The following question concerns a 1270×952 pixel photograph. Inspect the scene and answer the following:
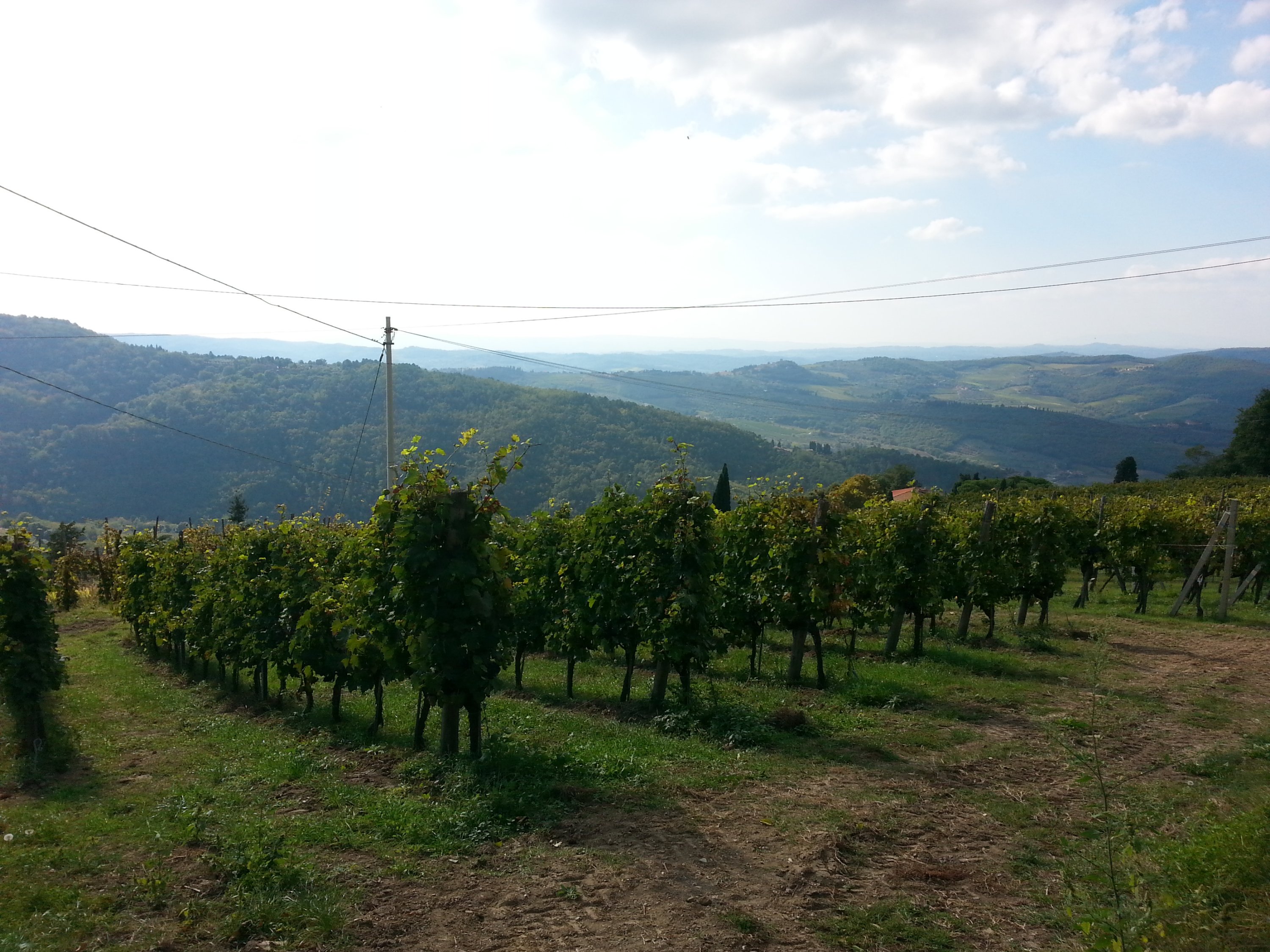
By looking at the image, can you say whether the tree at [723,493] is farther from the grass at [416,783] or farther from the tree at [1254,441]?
the tree at [1254,441]

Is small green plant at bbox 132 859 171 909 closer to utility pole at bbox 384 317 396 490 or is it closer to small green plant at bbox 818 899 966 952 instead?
small green plant at bbox 818 899 966 952

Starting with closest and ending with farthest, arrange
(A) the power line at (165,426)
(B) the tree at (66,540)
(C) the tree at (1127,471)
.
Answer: (A) the power line at (165,426) → (B) the tree at (66,540) → (C) the tree at (1127,471)

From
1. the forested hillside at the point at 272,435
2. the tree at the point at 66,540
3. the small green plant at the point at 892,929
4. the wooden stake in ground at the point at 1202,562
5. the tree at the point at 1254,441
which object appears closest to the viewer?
the small green plant at the point at 892,929

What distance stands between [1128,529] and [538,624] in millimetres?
15645

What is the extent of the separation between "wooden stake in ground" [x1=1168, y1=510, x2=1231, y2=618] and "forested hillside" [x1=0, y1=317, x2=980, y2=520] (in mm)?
68156

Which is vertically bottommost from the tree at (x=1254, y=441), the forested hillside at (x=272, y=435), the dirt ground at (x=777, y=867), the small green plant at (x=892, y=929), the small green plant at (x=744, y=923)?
the forested hillside at (x=272, y=435)

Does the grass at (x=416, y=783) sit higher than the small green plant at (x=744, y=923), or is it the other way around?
the small green plant at (x=744, y=923)

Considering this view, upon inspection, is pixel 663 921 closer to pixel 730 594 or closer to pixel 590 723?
pixel 590 723

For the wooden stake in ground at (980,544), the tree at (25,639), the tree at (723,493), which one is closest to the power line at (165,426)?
the tree at (25,639)

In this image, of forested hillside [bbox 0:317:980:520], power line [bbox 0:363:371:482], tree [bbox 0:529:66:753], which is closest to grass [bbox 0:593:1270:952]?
tree [bbox 0:529:66:753]

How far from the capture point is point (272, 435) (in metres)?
113

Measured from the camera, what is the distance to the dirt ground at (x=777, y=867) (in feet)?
17.0

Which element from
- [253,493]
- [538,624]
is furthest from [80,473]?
[538,624]

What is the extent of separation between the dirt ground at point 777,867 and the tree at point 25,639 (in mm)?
7587
